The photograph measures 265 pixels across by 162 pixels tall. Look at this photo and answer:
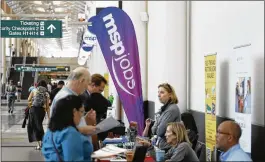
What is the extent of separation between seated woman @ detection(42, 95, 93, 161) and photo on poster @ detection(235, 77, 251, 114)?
6.22 feet

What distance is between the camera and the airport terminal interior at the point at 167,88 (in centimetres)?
300

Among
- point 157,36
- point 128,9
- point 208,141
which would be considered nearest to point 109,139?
point 208,141

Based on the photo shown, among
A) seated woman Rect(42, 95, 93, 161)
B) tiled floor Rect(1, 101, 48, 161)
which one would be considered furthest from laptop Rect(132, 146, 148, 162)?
tiled floor Rect(1, 101, 48, 161)

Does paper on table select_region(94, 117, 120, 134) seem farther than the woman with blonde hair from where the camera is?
No

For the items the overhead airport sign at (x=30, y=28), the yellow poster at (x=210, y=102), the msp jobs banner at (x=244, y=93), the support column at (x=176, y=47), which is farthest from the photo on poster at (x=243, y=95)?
the overhead airport sign at (x=30, y=28)

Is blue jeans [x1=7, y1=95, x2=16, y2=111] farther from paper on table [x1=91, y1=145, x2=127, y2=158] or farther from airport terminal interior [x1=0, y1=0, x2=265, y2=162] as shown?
paper on table [x1=91, y1=145, x2=127, y2=158]

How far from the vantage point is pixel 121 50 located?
18.7ft

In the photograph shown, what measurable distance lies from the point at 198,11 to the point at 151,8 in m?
2.87

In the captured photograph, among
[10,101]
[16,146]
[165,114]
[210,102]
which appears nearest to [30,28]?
[16,146]

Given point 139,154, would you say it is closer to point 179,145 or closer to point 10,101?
point 179,145

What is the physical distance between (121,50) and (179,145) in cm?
243

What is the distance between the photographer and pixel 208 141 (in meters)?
5.26

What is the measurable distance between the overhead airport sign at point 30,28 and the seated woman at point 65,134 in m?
7.30

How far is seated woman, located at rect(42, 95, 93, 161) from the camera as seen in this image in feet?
7.82
